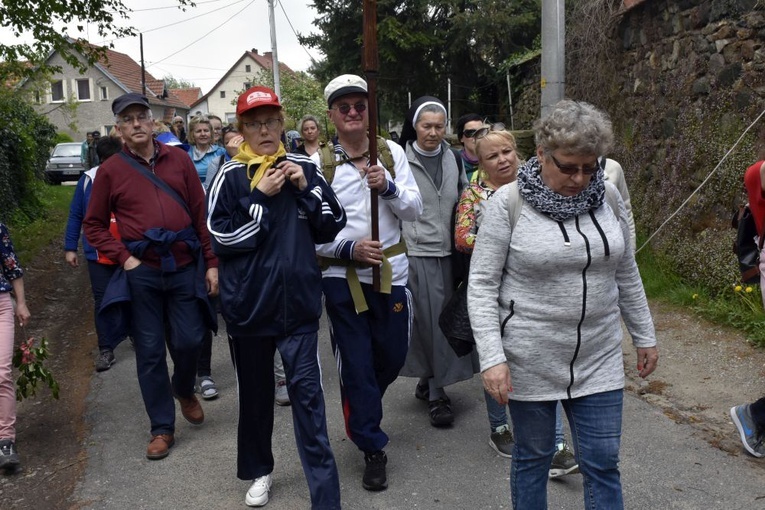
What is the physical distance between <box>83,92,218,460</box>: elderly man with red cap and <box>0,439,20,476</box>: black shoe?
72cm

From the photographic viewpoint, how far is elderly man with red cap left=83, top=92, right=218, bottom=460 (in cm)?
467

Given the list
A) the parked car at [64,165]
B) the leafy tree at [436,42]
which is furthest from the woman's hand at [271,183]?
the parked car at [64,165]

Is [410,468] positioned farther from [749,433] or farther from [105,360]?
[105,360]

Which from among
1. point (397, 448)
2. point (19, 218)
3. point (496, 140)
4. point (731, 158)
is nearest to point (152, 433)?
point (397, 448)

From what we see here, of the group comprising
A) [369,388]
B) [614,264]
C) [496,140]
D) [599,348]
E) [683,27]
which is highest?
[683,27]

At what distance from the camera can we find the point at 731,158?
734 centimetres

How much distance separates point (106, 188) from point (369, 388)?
6.51 ft

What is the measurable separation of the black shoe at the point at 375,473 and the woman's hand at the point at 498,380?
4.71 feet

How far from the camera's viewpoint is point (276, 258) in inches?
143

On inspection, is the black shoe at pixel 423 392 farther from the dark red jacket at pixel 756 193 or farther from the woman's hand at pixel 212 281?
the dark red jacket at pixel 756 193

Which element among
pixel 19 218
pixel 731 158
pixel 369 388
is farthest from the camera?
pixel 19 218

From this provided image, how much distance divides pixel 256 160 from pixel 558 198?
150 cm

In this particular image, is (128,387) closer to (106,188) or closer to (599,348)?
(106,188)

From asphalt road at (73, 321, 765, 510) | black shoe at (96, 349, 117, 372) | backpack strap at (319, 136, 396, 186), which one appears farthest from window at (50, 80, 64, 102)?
backpack strap at (319, 136, 396, 186)
